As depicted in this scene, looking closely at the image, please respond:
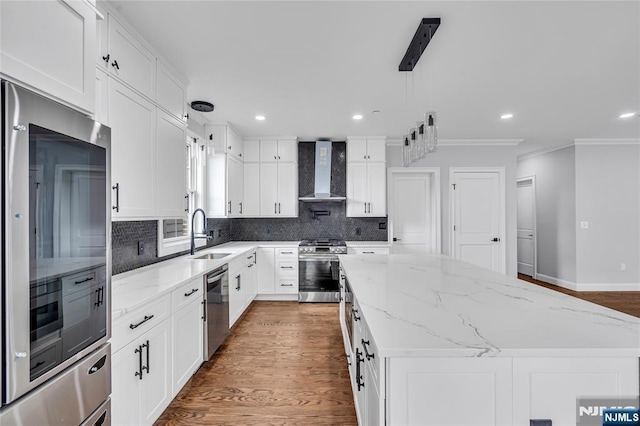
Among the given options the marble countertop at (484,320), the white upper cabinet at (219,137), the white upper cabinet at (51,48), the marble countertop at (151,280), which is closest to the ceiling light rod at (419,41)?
the marble countertop at (484,320)

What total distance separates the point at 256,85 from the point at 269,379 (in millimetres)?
2601

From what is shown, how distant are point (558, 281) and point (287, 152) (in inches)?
213

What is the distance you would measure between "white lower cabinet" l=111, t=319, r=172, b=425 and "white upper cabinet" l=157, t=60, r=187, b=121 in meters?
1.62

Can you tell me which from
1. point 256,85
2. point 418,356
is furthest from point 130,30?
point 418,356

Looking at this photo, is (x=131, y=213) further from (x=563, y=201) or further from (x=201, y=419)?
(x=563, y=201)

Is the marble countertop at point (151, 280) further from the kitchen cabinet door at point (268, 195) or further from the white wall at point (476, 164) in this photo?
the white wall at point (476, 164)

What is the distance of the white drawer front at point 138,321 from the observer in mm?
1502

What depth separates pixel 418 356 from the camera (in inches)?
40.9

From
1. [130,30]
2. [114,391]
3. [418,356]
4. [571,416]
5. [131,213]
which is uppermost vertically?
[130,30]

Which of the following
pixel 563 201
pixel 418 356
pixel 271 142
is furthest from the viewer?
pixel 563 201

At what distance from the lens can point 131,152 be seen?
1.98m

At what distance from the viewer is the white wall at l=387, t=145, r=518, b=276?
17.1ft

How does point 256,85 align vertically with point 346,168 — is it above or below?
above

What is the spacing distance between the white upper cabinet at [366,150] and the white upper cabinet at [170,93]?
2.81 meters
